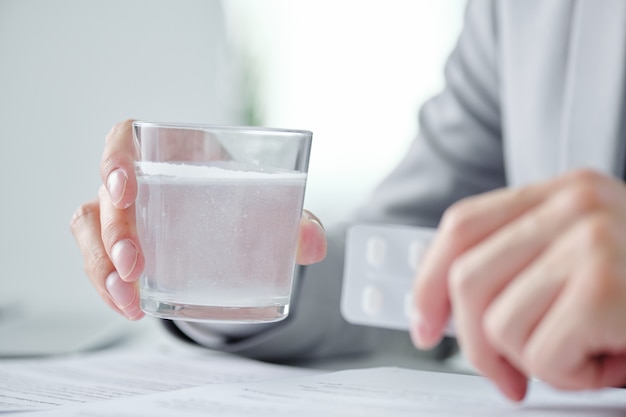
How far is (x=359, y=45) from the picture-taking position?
3754 mm

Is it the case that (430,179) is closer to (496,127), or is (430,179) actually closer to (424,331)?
(496,127)

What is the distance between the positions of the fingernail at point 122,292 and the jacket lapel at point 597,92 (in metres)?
0.63

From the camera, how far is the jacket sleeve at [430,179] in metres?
1.08

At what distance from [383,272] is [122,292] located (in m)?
0.29

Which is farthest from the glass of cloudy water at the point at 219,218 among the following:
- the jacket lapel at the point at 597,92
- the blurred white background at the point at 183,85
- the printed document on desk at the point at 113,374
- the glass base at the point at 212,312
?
the blurred white background at the point at 183,85

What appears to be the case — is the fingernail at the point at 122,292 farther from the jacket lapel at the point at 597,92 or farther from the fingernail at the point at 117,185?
the jacket lapel at the point at 597,92

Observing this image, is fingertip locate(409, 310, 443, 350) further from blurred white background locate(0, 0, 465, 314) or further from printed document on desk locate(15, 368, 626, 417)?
blurred white background locate(0, 0, 465, 314)

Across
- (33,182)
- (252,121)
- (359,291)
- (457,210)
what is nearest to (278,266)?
(359,291)

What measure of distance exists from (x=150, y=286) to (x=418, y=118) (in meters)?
0.87

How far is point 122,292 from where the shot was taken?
77 cm

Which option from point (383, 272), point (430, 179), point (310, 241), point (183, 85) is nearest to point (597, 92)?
point (430, 179)

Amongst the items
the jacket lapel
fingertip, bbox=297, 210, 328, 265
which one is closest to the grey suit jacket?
the jacket lapel

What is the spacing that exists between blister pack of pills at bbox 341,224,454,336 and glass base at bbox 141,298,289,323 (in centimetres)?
8

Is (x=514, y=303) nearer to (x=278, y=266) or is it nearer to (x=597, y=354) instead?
(x=597, y=354)
